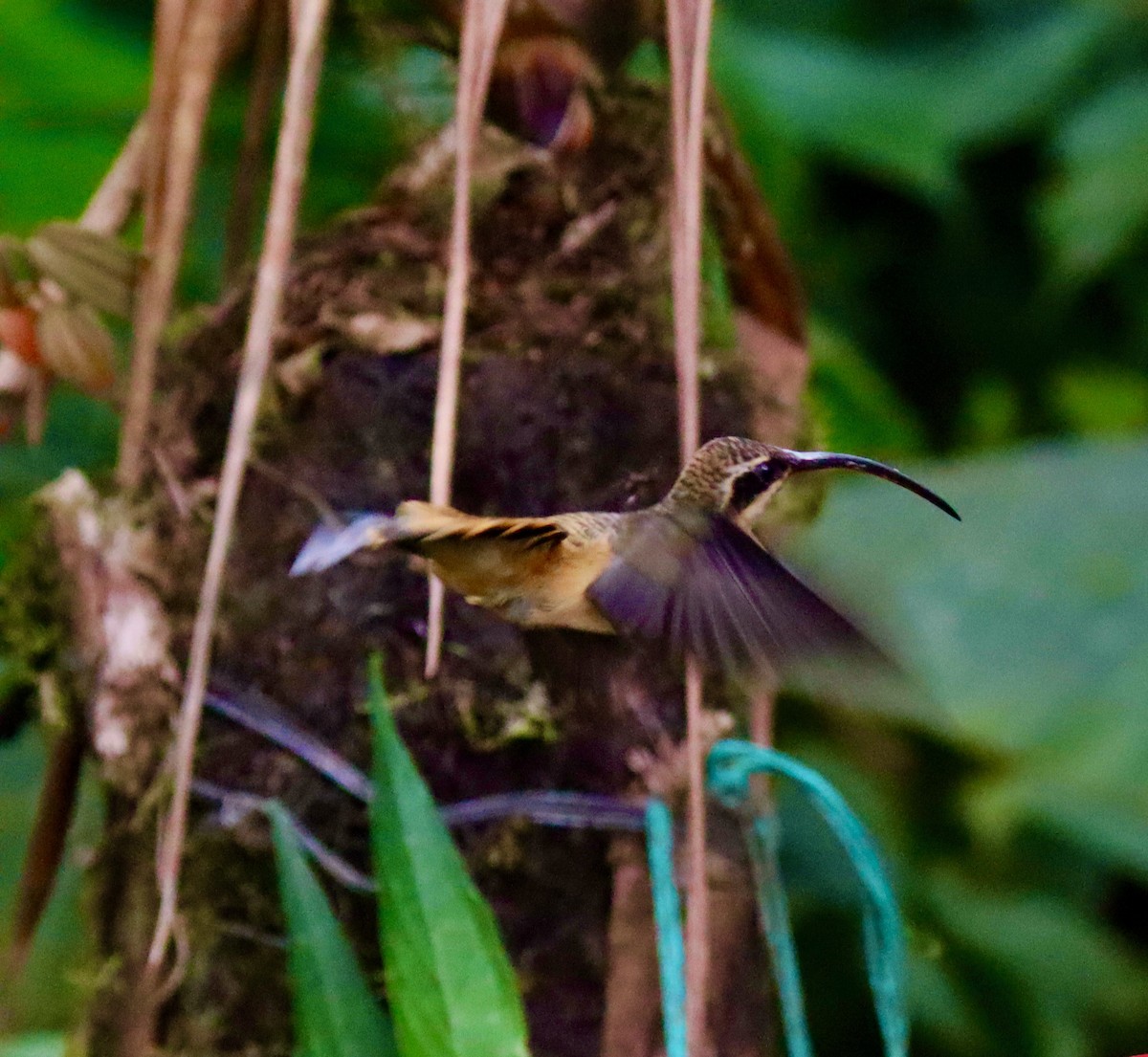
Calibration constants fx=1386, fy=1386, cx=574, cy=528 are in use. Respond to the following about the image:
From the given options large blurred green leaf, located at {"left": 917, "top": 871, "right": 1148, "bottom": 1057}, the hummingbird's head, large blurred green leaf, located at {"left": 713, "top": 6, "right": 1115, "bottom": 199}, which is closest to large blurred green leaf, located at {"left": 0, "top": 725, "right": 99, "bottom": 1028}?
the hummingbird's head

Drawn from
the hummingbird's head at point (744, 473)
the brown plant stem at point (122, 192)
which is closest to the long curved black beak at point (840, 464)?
the hummingbird's head at point (744, 473)

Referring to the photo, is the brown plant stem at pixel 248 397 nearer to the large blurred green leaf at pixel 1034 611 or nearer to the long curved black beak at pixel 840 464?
the long curved black beak at pixel 840 464

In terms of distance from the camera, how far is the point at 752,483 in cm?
54

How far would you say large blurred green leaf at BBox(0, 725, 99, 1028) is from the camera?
113 centimetres

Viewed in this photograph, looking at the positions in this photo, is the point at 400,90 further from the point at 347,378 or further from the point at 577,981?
the point at 577,981

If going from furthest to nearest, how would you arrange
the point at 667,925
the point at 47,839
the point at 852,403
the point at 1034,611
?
the point at 1034,611 < the point at 852,403 < the point at 47,839 < the point at 667,925

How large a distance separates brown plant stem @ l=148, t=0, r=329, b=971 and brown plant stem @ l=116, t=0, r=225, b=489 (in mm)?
80

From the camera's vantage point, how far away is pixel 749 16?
1994 millimetres

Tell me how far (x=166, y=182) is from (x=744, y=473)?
0.49 metres

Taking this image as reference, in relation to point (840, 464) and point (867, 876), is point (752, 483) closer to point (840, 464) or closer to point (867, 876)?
point (840, 464)

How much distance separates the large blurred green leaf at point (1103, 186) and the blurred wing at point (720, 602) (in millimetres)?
1470

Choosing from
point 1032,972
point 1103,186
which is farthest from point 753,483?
point 1103,186

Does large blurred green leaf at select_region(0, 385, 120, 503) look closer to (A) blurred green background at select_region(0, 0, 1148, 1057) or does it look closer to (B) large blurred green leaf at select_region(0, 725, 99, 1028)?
(A) blurred green background at select_region(0, 0, 1148, 1057)

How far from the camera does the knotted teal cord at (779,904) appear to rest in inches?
24.9
